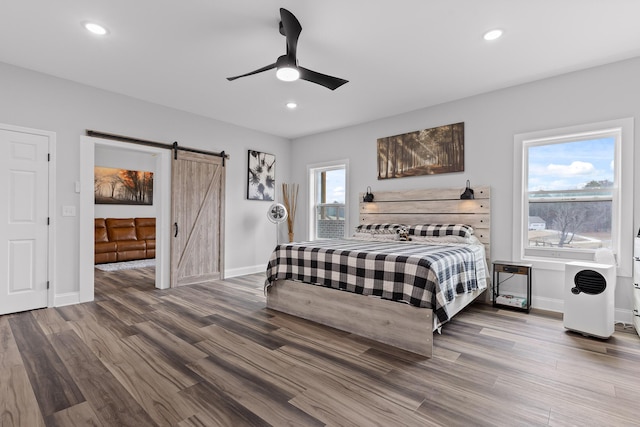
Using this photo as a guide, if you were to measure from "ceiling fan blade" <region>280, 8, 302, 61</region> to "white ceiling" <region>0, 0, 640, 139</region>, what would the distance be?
9 cm

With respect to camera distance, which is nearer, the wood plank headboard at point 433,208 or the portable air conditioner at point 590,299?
the portable air conditioner at point 590,299

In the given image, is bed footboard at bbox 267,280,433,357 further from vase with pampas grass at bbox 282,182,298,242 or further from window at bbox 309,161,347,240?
vase with pampas grass at bbox 282,182,298,242

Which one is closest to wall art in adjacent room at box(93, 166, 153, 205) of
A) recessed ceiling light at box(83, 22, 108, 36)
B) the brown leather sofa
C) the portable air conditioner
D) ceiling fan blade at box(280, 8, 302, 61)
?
the brown leather sofa

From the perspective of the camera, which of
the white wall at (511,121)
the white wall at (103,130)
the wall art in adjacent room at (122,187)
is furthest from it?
the wall art in adjacent room at (122,187)

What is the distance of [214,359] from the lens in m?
2.35

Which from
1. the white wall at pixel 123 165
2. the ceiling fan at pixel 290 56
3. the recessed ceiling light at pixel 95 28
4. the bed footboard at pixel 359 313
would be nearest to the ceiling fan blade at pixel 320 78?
the ceiling fan at pixel 290 56

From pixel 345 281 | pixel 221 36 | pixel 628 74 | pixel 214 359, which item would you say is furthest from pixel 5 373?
pixel 628 74

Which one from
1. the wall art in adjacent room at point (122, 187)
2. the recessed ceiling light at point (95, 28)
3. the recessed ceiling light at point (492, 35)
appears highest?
the recessed ceiling light at point (492, 35)

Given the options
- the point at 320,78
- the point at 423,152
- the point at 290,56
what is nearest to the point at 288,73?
the point at 290,56

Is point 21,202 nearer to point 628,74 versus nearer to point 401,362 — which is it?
point 401,362

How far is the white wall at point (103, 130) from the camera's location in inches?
139

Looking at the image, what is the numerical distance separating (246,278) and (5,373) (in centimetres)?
340

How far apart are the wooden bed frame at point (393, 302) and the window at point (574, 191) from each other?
49 cm

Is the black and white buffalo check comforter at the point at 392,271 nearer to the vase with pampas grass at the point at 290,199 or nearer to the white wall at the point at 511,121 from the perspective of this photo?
the white wall at the point at 511,121
